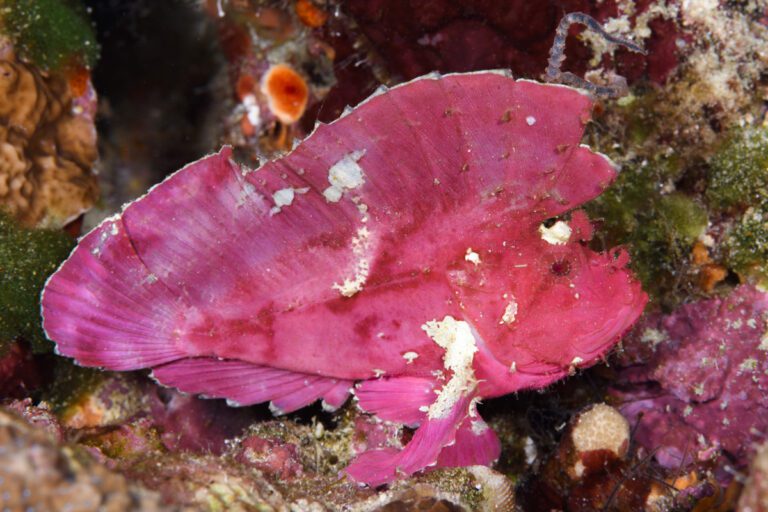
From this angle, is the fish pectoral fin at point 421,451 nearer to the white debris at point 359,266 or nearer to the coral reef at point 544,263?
the coral reef at point 544,263

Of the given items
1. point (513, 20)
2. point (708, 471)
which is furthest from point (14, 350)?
point (708, 471)

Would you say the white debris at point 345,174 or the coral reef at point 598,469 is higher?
the white debris at point 345,174

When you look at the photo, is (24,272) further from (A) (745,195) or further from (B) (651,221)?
(A) (745,195)

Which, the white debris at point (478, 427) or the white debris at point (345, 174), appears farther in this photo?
the white debris at point (478, 427)

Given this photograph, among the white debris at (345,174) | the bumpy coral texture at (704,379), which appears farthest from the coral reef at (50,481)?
the bumpy coral texture at (704,379)

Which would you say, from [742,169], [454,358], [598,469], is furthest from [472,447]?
[742,169]

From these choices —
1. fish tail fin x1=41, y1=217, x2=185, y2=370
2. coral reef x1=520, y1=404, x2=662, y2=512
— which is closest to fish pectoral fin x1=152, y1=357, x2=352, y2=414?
fish tail fin x1=41, y1=217, x2=185, y2=370
